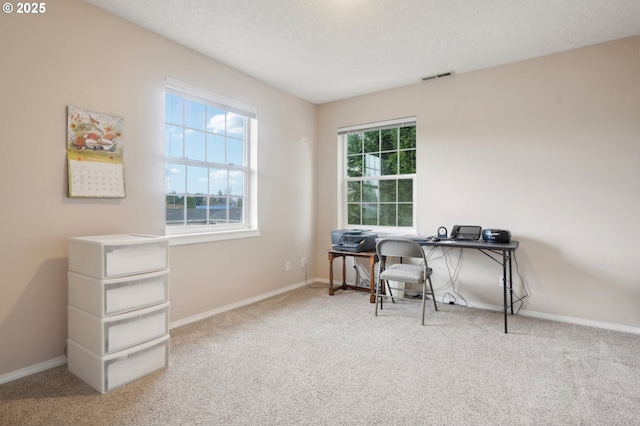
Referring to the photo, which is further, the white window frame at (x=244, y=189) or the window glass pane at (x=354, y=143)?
the window glass pane at (x=354, y=143)

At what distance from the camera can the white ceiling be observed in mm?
2467

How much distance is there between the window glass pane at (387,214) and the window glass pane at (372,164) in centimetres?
46

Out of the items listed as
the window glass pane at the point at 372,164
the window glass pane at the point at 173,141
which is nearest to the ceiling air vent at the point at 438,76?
the window glass pane at the point at 372,164

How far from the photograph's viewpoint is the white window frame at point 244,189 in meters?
3.09

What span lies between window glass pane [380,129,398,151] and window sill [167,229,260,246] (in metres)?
1.99

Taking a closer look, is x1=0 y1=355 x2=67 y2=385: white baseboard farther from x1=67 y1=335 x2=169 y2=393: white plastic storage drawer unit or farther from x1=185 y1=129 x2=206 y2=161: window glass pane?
x1=185 y1=129 x2=206 y2=161: window glass pane

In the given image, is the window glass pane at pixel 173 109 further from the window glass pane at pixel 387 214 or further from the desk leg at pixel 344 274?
the window glass pane at pixel 387 214

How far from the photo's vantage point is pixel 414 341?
271 centimetres

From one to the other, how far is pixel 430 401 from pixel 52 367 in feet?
8.10

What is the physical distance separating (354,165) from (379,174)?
1.36 feet

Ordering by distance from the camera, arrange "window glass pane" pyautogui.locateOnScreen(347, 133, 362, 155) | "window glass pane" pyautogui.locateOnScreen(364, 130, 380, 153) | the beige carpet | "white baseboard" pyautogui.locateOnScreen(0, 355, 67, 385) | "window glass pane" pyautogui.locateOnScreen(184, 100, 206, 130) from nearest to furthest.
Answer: the beige carpet → "white baseboard" pyautogui.locateOnScreen(0, 355, 67, 385) → "window glass pane" pyautogui.locateOnScreen(184, 100, 206, 130) → "window glass pane" pyautogui.locateOnScreen(364, 130, 380, 153) → "window glass pane" pyautogui.locateOnScreen(347, 133, 362, 155)

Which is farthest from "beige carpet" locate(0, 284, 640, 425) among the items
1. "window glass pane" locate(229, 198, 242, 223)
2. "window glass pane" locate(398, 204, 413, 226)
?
"window glass pane" locate(398, 204, 413, 226)

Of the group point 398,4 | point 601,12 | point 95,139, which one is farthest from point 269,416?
point 601,12

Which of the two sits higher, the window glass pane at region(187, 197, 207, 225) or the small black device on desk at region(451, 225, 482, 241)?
the window glass pane at region(187, 197, 207, 225)
